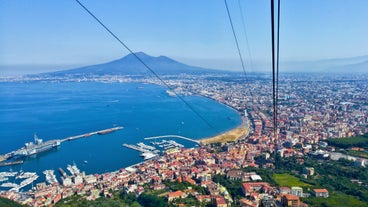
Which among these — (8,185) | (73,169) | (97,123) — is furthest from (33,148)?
(97,123)

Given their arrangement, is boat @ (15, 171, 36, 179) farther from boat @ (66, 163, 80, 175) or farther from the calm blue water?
boat @ (66, 163, 80, 175)

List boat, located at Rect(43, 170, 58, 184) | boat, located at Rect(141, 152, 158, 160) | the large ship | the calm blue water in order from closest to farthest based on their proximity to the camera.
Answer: boat, located at Rect(43, 170, 58, 184)
boat, located at Rect(141, 152, 158, 160)
the calm blue water
the large ship

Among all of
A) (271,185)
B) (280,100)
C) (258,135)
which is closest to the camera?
(271,185)

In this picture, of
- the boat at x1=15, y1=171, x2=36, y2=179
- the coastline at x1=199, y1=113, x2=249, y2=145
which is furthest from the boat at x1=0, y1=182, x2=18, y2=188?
the coastline at x1=199, y1=113, x2=249, y2=145

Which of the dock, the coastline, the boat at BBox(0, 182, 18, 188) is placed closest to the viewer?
the boat at BBox(0, 182, 18, 188)

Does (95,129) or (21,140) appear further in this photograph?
(95,129)

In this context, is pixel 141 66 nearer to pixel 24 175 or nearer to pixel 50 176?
pixel 24 175

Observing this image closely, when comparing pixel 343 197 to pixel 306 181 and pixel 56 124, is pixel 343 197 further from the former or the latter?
pixel 56 124

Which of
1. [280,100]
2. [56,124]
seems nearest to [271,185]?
[56,124]

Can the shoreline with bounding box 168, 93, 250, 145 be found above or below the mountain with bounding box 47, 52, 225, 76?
below
